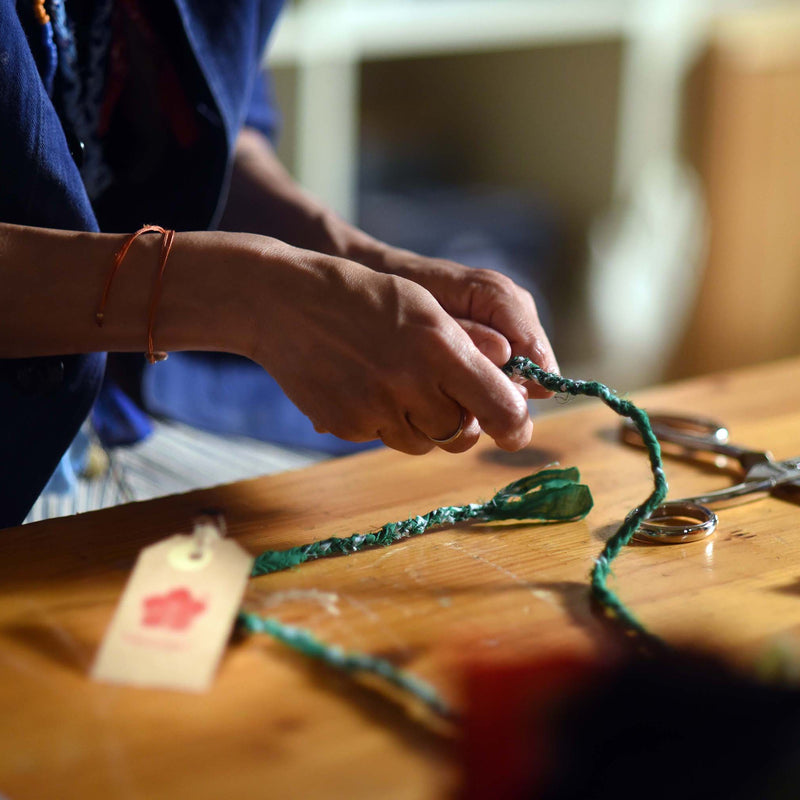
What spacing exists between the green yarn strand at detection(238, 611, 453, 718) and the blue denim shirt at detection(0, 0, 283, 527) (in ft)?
0.91

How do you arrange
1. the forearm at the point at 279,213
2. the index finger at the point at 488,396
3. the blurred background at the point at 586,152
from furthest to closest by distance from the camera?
the blurred background at the point at 586,152 → the forearm at the point at 279,213 → the index finger at the point at 488,396

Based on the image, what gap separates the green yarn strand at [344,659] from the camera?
383 mm

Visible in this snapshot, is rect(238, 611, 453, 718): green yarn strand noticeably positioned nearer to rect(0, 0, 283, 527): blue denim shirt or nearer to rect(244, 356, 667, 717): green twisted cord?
rect(244, 356, 667, 717): green twisted cord

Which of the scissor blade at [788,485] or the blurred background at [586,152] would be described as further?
the blurred background at [586,152]

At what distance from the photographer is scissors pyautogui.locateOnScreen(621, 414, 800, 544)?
0.53 m

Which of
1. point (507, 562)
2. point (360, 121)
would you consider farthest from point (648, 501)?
point (360, 121)

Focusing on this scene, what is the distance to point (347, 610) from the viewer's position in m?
0.45

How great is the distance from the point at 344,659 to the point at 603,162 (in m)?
2.07

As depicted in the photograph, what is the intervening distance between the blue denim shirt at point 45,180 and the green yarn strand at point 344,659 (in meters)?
0.28

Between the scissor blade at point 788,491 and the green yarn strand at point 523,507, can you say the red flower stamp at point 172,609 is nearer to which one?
the green yarn strand at point 523,507

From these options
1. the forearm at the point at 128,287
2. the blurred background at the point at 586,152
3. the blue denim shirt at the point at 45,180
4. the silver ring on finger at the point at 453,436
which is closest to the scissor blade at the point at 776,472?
the silver ring on finger at the point at 453,436

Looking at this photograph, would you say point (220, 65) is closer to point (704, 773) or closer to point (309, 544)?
point (309, 544)

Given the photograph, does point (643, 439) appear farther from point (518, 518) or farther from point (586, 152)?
point (586, 152)

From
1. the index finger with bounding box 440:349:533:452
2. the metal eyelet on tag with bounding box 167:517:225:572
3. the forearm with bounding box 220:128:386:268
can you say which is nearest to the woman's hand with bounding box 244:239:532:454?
the index finger with bounding box 440:349:533:452
